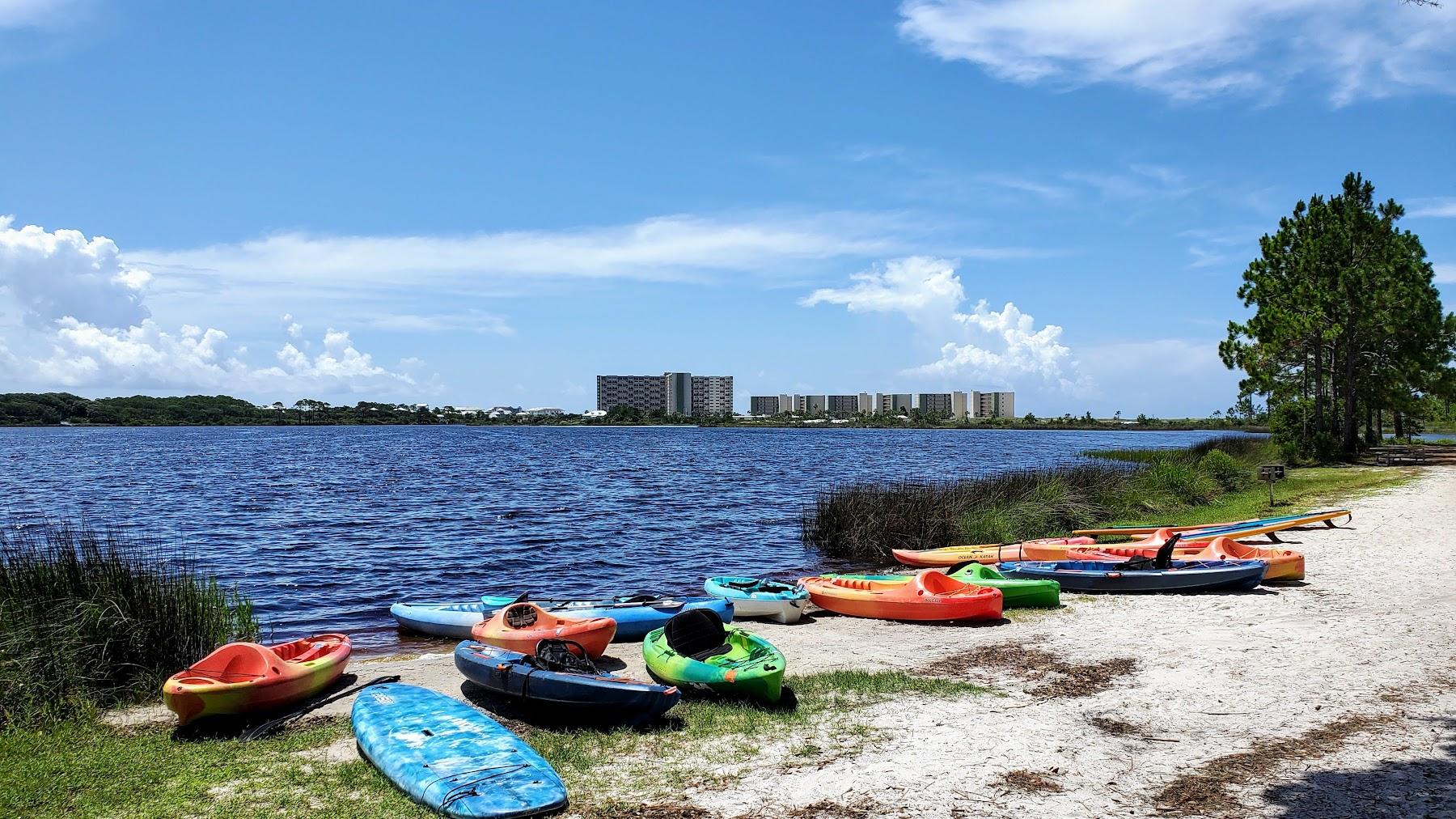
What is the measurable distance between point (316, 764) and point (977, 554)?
540 inches

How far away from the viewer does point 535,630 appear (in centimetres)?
1106

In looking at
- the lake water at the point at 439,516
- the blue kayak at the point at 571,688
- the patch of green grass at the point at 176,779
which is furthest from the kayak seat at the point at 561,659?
the lake water at the point at 439,516

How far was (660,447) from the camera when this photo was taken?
88875 mm

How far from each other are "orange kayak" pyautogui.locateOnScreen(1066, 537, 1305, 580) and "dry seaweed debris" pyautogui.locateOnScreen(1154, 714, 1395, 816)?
25.5ft

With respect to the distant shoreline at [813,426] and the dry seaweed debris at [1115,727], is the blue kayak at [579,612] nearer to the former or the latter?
the dry seaweed debris at [1115,727]

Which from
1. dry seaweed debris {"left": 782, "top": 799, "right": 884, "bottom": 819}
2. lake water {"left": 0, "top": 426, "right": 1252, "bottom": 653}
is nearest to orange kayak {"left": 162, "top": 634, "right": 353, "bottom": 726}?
lake water {"left": 0, "top": 426, "right": 1252, "bottom": 653}

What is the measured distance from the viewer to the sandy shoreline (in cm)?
639

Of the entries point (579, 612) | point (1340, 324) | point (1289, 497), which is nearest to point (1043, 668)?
point (579, 612)

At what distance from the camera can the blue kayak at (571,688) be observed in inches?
324

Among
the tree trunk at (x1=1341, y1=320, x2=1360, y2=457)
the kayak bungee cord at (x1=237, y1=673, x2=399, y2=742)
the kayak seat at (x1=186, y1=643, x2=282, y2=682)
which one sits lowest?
the kayak bungee cord at (x1=237, y1=673, x2=399, y2=742)

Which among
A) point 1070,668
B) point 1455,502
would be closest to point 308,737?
point 1070,668

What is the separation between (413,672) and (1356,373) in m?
45.3

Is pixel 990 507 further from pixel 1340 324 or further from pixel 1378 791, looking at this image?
pixel 1340 324

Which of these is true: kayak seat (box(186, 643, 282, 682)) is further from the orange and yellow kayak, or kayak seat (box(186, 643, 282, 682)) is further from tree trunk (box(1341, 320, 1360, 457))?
tree trunk (box(1341, 320, 1360, 457))
